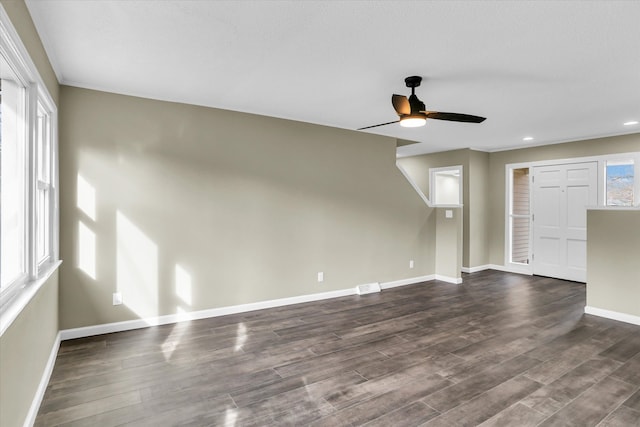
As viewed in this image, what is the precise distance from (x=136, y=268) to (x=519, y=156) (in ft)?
21.8

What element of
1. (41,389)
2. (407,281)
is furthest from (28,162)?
(407,281)

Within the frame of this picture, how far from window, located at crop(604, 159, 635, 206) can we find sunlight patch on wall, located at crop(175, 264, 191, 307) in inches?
247

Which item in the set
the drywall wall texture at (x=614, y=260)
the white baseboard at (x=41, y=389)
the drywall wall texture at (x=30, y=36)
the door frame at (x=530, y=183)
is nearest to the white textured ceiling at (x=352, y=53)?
the drywall wall texture at (x=30, y=36)

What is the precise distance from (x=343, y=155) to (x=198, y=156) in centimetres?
207

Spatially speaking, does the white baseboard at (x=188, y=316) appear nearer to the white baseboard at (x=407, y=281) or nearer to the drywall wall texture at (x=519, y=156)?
the white baseboard at (x=407, y=281)

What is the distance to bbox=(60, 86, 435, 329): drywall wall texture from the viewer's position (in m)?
3.50

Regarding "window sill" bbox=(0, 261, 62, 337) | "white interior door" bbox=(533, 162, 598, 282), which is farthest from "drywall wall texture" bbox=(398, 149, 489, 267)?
"window sill" bbox=(0, 261, 62, 337)

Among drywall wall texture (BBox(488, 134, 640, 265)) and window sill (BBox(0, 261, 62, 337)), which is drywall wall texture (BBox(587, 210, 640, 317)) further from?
window sill (BBox(0, 261, 62, 337))

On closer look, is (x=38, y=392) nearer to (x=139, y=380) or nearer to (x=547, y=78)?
(x=139, y=380)

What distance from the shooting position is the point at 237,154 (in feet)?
14.0

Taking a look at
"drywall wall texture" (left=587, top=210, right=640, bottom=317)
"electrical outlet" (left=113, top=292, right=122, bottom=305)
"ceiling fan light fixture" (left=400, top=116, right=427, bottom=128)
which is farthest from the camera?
"drywall wall texture" (left=587, top=210, right=640, bottom=317)

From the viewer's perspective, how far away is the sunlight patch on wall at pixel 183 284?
Answer: 12.9 ft

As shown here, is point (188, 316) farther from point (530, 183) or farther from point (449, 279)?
point (530, 183)

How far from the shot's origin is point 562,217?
20.4ft
